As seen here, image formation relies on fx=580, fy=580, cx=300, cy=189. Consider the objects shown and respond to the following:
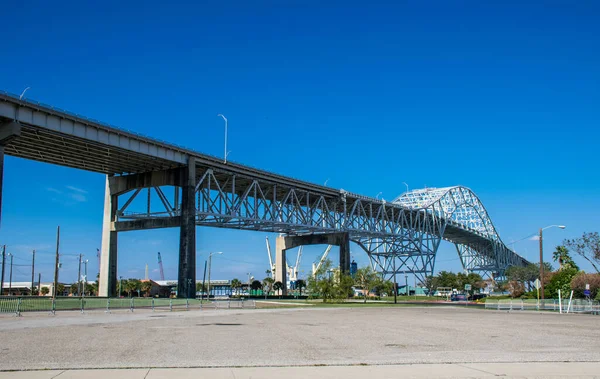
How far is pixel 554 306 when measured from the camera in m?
56.4

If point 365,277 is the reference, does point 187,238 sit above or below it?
above

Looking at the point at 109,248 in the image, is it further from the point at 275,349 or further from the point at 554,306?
the point at 275,349

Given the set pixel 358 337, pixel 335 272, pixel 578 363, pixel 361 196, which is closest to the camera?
pixel 578 363

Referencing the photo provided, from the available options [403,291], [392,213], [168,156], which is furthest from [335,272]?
[403,291]

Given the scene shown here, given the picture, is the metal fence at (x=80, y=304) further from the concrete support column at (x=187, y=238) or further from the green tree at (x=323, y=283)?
the green tree at (x=323, y=283)

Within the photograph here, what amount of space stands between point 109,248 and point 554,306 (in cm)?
5434

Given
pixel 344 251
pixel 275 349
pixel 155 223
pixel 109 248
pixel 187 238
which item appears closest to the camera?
pixel 275 349

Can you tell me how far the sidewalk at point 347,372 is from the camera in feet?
38.2

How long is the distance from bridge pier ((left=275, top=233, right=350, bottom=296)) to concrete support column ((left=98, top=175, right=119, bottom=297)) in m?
46.0

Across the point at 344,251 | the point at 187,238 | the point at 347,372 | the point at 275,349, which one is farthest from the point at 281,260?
the point at 347,372

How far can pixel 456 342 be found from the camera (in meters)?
19.0

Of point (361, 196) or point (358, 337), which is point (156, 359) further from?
point (361, 196)

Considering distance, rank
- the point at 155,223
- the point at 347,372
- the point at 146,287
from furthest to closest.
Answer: the point at 146,287 < the point at 155,223 < the point at 347,372

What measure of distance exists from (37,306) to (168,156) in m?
28.9
